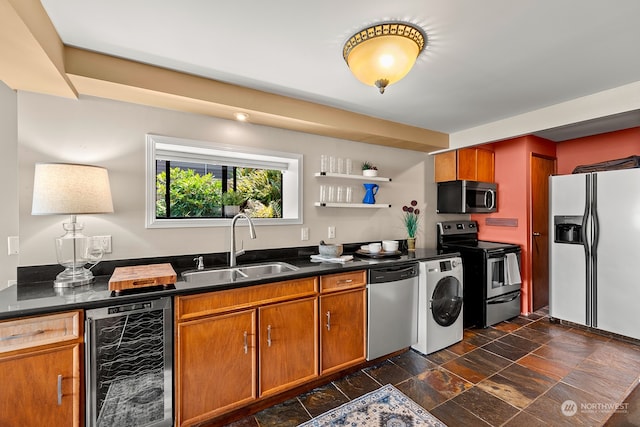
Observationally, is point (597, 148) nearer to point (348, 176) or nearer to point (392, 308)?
point (348, 176)

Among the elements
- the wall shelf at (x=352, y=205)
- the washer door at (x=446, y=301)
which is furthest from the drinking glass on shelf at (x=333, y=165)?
the washer door at (x=446, y=301)

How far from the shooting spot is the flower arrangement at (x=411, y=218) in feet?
11.2

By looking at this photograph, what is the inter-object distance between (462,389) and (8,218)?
3460mm

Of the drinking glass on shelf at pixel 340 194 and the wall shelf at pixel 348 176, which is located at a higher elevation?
the wall shelf at pixel 348 176

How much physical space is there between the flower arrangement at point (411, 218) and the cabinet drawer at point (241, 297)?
68.2 inches

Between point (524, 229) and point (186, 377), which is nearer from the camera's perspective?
point (186, 377)

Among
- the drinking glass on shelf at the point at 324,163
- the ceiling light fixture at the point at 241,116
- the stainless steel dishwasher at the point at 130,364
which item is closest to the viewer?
the stainless steel dishwasher at the point at 130,364

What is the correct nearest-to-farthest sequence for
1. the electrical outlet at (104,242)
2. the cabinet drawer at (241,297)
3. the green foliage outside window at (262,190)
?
the cabinet drawer at (241,297)
the electrical outlet at (104,242)
the green foliage outside window at (262,190)

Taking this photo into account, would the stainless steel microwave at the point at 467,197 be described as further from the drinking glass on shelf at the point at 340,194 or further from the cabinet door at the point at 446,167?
the drinking glass on shelf at the point at 340,194

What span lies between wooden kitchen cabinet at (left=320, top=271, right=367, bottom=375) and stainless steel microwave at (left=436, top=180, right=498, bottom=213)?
1947 mm

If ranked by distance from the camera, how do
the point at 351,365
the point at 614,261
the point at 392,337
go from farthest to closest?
1. the point at 614,261
2. the point at 392,337
3. the point at 351,365

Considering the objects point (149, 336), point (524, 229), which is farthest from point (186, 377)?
point (524, 229)

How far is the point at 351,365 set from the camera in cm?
233

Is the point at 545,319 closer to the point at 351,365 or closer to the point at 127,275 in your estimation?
the point at 351,365
